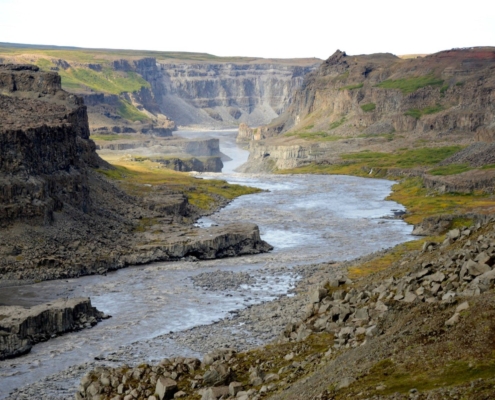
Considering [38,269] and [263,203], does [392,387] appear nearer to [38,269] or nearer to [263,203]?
[38,269]

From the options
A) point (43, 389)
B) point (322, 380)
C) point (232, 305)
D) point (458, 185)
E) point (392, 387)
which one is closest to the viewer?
point (392, 387)

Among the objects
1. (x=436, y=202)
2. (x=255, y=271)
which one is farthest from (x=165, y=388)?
(x=436, y=202)

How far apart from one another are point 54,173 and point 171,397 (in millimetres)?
87626

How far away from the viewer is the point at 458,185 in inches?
6796

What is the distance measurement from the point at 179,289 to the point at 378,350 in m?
59.6

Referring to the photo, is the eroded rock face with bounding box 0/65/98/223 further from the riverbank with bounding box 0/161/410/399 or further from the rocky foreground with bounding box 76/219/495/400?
the rocky foreground with bounding box 76/219/495/400

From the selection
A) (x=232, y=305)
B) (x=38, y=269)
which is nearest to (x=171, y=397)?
(x=232, y=305)

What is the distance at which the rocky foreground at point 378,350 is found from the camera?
107ft

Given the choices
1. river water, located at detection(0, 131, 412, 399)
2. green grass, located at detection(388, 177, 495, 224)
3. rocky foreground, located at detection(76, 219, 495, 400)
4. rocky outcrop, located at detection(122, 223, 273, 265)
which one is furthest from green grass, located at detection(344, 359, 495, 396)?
green grass, located at detection(388, 177, 495, 224)

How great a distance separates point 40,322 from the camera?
249ft

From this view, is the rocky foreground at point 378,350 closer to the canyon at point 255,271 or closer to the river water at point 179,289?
the canyon at point 255,271

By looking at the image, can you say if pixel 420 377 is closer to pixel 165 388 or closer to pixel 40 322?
pixel 165 388

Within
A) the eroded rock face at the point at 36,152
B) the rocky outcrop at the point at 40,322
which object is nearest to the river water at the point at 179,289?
the rocky outcrop at the point at 40,322

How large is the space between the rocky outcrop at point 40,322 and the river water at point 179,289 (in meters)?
1.27
